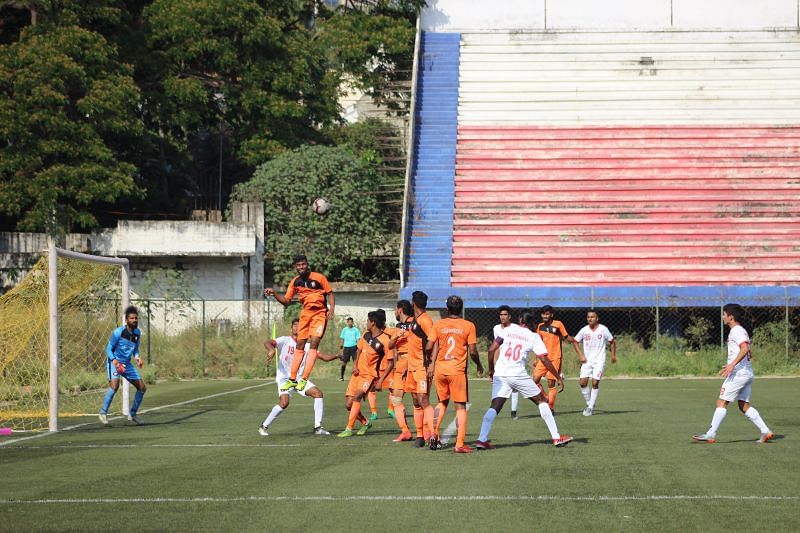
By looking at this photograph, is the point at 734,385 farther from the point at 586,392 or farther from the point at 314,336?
the point at 314,336

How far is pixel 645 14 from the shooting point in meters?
48.7

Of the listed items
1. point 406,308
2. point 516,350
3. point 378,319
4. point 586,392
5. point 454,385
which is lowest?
point 586,392

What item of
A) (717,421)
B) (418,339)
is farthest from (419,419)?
(717,421)

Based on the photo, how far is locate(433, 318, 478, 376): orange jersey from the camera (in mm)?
14328

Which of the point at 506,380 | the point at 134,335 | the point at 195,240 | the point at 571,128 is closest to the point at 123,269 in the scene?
the point at 134,335

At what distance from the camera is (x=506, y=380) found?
14.8 meters

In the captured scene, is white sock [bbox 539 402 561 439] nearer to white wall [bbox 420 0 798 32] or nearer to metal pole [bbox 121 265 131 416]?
metal pole [bbox 121 265 131 416]

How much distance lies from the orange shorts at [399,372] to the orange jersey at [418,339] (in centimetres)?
130

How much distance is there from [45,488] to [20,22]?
120 ft

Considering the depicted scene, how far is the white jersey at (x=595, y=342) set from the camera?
20328 millimetres

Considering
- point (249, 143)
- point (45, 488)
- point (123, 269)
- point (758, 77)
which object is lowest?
point (45, 488)

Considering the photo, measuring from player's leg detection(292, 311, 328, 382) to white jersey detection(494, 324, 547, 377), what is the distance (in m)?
2.90

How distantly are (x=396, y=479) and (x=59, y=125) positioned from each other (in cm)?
2921

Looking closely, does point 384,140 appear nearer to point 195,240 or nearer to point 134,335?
point 195,240
